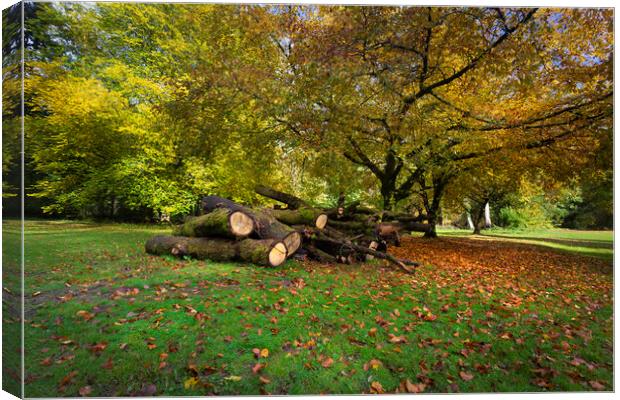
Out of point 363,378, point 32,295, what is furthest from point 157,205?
point 363,378

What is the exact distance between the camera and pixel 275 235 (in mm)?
5547

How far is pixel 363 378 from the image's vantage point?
2945 mm

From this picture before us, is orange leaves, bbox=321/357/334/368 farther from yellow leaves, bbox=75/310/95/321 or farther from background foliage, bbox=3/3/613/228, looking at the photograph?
background foliage, bbox=3/3/613/228

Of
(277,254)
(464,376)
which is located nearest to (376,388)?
(464,376)

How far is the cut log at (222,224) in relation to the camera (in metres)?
5.22

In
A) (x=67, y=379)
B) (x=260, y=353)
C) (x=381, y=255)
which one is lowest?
(x=67, y=379)

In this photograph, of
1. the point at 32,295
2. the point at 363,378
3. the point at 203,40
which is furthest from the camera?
the point at 203,40

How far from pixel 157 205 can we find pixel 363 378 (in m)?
3.98

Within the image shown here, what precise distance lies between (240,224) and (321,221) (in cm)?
168

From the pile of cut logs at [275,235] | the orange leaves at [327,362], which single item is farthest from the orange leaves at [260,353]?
the pile of cut logs at [275,235]

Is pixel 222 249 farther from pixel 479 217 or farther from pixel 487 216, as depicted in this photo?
pixel 479 217

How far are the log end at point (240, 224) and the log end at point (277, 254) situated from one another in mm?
538

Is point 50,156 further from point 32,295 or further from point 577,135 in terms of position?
point 577,135

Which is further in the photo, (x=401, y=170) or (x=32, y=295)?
(x=401, y=170)
